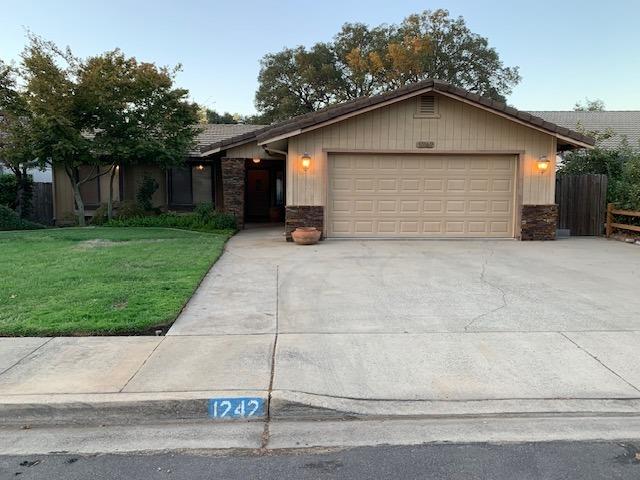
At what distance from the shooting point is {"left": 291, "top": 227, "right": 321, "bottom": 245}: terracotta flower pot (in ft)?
43.8

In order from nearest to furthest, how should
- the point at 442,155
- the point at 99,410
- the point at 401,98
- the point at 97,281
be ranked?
the point at 99,410, the point at 97,281, the point at 401,98, the point at 442,155

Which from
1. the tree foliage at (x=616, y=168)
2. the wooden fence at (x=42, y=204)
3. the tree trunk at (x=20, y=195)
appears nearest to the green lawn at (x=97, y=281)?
the tree trunk at (x=20, y=195)

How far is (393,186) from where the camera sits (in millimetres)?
14555

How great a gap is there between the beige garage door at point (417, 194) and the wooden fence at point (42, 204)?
12.8m

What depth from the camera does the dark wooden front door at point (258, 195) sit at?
22.1 meters

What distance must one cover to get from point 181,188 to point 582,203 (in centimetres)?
1474

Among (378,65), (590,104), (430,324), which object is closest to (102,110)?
(430,324)

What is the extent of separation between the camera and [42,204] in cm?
2078

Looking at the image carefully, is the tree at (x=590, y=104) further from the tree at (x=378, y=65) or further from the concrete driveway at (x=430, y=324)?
the concrete driveway at (x=430, y=324)

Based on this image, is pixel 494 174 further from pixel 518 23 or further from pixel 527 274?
pixel 518 23

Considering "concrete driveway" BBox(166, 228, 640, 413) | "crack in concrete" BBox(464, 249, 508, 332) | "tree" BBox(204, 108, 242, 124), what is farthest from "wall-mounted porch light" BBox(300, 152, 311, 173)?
"tree" BBox(204, 108, 242, 124)

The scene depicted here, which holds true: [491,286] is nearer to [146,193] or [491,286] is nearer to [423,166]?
[423,166]

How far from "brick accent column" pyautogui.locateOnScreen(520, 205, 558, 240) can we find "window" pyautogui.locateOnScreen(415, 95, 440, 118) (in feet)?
12.2

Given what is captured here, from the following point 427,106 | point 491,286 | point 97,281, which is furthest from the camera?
point 427,106
